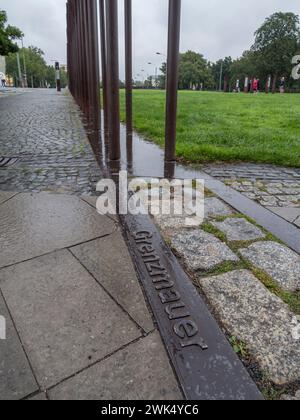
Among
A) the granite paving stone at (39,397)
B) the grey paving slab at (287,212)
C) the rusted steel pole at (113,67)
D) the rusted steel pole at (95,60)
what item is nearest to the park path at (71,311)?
the granite paving stone at (39,397)

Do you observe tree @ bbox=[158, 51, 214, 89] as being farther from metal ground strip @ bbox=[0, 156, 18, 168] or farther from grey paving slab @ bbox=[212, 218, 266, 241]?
grey paving slab @ bbox=[212, 218, 266, 241]

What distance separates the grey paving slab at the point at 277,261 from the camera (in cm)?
207

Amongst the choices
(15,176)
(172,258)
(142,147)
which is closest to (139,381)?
(172,258)

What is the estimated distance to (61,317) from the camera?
1.74 metres


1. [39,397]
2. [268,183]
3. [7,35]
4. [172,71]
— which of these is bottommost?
[39,397]

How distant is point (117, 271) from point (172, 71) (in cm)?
324

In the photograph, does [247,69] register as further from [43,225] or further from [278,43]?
[43,225]

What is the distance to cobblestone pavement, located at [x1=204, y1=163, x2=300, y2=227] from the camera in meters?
3.33

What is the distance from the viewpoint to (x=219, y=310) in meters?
1.81

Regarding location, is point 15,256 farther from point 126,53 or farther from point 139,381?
point 126,53

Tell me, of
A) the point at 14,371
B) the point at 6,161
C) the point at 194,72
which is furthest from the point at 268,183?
the point at 194,72

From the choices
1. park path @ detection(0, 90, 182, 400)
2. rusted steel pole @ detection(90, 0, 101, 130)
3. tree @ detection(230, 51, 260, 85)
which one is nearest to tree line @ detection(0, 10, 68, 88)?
tree @ detection(230, 51, 260, 85)

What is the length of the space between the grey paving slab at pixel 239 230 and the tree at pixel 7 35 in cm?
2623

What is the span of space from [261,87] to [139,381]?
249 ft
